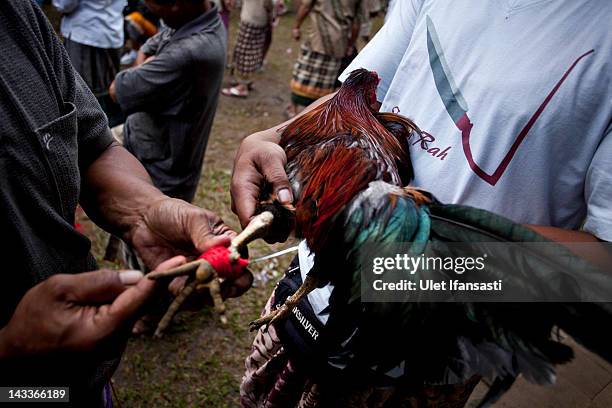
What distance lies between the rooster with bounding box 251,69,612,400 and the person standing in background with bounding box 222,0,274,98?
5.38 meters

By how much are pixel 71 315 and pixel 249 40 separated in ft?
20.1

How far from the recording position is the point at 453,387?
5.16 feet

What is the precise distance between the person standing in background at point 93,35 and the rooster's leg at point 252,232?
3.22 meters

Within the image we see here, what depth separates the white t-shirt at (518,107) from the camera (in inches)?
48.0

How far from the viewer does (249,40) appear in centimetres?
650

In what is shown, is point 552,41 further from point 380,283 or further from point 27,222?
point 27,222

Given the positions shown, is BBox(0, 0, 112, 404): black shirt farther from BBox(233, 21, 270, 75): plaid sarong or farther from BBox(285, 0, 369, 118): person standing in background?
BBox(233, 21, 270, 75): plaid sarong

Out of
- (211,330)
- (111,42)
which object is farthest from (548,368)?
(111,42)

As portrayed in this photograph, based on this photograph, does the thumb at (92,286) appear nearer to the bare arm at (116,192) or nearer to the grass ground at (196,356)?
the bare arm at (116,192)

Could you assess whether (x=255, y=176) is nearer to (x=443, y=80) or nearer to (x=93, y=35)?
(x=443, y=80)

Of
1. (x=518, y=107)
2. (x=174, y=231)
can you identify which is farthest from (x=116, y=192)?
(x=518, y=107)

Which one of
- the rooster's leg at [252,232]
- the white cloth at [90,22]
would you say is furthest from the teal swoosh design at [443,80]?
the white cloth at [90,22]

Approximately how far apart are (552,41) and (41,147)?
1388mm

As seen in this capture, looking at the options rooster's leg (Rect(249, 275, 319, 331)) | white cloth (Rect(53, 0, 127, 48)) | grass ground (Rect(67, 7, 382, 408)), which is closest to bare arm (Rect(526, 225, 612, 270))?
rooster's leg (Rect(249, 275, 319, 331))
